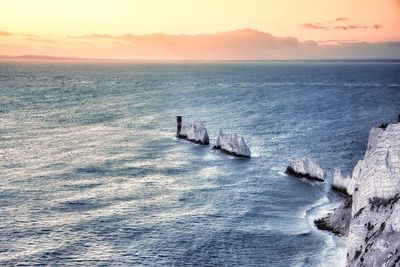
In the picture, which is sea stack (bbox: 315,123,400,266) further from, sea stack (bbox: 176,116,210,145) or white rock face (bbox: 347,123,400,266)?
sea stack (bbox: 176,116,210,145)

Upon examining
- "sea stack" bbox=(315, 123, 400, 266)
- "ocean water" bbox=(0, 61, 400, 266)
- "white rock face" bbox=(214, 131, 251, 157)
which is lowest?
"ocean water" bbox=(0, 61, 400, 266)

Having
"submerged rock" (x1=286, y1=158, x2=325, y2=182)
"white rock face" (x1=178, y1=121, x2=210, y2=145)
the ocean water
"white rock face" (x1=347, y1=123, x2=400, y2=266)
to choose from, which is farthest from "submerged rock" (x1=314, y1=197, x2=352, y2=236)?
"white rock face" (x1=178, y1=121, x2=210, y2=145)

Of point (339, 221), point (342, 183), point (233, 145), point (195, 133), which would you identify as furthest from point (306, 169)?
point (195, 133)

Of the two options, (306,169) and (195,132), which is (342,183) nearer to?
(306,169)

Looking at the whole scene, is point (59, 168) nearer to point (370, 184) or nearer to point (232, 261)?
point (232, 261)

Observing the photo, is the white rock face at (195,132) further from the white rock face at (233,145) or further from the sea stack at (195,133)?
the white rock face at (233,145)

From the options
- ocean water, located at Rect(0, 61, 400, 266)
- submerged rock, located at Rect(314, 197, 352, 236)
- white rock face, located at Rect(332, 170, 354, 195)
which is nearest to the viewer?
ocean water, located at Rect(0, 61, 400, 266)
